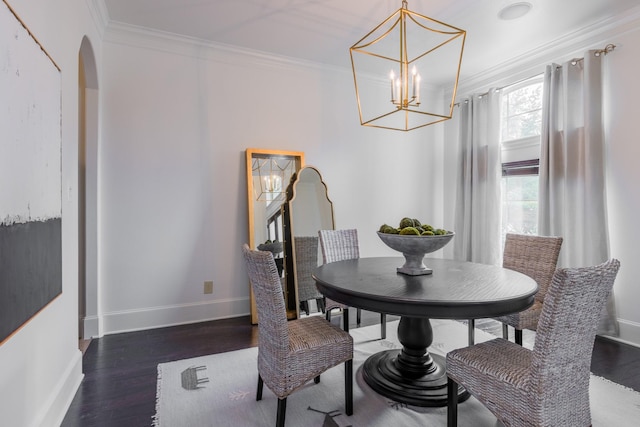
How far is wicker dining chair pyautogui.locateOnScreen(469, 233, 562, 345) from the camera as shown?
7.32 ft

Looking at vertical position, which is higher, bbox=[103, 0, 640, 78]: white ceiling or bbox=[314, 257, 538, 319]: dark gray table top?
bbox=[103, 0, 640, 78]: white ceiling

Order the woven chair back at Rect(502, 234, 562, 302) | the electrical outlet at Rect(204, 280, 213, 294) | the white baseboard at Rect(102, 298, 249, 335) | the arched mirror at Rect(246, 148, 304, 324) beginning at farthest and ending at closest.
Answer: the arched mirror at Rect(246, 148, 304, 324) < the electrical outlet at Rect(204, 280, 213, 294) < the white baseboard at Rect(102, 298, 249, 335) < the woven chair back at Rect(502, 234, 562, 302)

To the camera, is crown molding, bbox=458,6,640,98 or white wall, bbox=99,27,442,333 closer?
crown molding, bbox=458,6,640,98

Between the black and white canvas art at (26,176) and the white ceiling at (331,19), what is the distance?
150 cm

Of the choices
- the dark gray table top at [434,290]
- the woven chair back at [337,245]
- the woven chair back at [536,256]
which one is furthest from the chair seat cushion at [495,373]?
the woven chair back at [337,245]

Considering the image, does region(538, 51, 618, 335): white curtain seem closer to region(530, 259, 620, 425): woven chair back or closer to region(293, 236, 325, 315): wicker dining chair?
region(530, 259, 620, 425): woven chair back

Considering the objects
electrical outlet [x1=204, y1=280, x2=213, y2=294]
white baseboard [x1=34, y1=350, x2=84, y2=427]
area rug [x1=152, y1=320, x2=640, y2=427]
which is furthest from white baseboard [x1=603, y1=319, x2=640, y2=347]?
white baseboard [x1=34, y1=350, x2=84, y2=427]

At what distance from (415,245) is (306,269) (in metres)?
1.86

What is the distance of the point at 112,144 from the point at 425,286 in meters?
2.89

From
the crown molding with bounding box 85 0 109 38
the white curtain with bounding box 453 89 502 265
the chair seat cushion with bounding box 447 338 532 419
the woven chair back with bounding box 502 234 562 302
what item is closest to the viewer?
the chair seat cushion with bounding box 447 338 532 419

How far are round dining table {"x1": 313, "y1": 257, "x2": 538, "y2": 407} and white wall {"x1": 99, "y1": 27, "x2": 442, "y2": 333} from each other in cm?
165

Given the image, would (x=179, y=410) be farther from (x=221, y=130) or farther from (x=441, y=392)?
(x=221, y=130)

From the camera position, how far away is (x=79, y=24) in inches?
90.0

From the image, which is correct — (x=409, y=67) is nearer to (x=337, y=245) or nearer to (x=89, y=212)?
(x=337, y=245)
